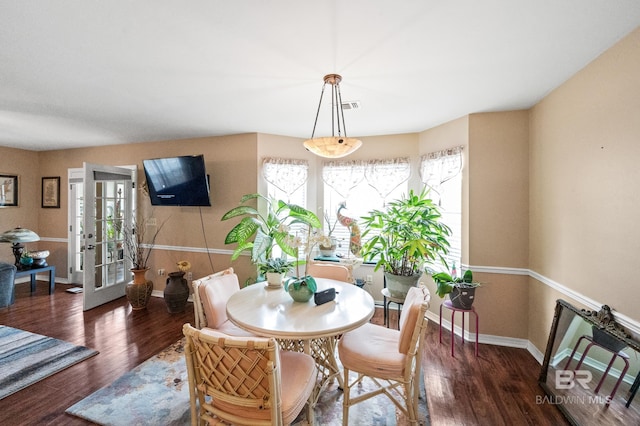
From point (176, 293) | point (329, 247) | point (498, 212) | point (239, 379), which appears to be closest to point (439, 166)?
point (498, 212)

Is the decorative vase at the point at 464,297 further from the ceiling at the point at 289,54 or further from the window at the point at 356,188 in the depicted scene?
the ceiling at the point at 289,54

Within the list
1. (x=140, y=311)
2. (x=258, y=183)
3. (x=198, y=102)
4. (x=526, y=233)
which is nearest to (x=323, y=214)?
(x=258, y=183)

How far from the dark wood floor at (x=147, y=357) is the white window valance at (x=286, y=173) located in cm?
210

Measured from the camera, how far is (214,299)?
2.06 m

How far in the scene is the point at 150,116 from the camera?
305cm

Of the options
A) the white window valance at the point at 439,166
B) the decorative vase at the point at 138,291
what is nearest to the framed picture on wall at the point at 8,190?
the decorative vase at the point at 138,291

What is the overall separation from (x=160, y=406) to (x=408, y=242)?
2.55m

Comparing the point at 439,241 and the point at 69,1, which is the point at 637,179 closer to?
the point at 439,241

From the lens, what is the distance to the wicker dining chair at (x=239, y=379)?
117 centimetres

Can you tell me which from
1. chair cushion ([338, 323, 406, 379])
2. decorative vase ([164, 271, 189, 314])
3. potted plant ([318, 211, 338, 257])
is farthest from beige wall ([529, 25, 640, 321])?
decorative vase ([164, 271, 189, 314])

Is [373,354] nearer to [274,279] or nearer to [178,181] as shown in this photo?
[274,279]

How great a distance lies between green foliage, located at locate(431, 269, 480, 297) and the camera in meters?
2.68

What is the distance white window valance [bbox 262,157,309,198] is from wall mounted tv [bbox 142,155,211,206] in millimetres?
843

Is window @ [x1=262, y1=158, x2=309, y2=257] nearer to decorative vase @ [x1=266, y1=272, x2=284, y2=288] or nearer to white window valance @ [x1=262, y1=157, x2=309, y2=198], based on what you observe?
white window valance @ [x1=262, y1=157, x2=309, y2=198]
